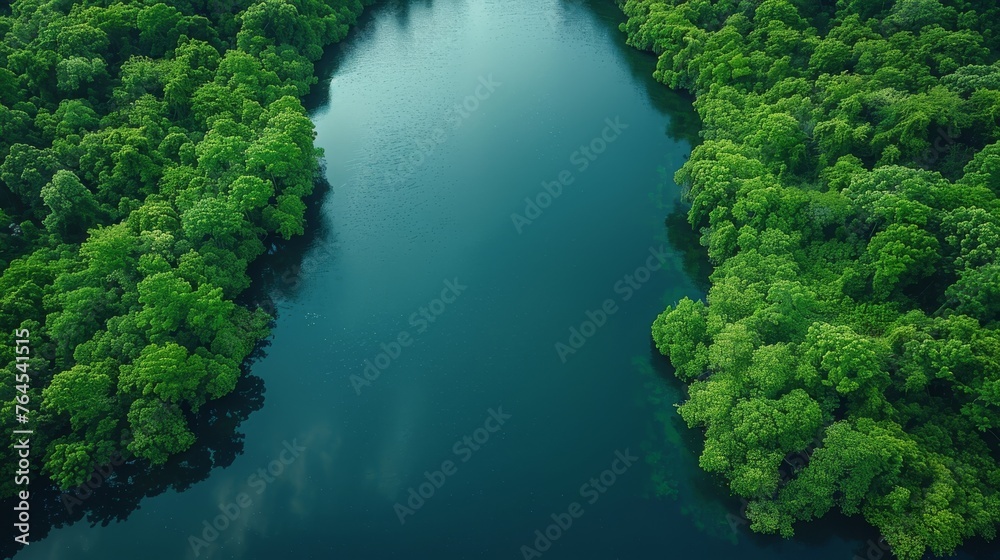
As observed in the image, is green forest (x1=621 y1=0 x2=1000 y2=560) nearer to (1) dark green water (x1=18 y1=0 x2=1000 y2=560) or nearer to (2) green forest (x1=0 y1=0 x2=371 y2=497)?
(1) dark green water (x1=18 y1=0 x2=1000 y2=560)

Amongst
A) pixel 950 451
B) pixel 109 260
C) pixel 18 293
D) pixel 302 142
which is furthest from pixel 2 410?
pixel 950 451

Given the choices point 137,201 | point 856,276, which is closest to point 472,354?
point 856,276

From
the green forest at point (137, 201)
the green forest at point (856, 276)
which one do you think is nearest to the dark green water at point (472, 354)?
the green forest at point (856, 276)

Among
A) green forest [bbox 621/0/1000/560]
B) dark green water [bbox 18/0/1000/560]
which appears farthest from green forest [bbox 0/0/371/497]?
green forest [bbox 621/0/1000/560]

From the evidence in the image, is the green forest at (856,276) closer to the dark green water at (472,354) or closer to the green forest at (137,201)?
the dark green water at (472,354)

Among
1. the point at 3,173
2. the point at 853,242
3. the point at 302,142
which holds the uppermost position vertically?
the point at 853,242

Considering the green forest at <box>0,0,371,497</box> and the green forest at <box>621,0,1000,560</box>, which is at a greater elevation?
the green forest at <box>621,0,1000,560</box>

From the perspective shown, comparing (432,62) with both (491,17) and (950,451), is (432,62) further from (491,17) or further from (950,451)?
(950,451)

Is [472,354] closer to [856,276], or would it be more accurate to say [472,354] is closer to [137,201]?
[856,276]
